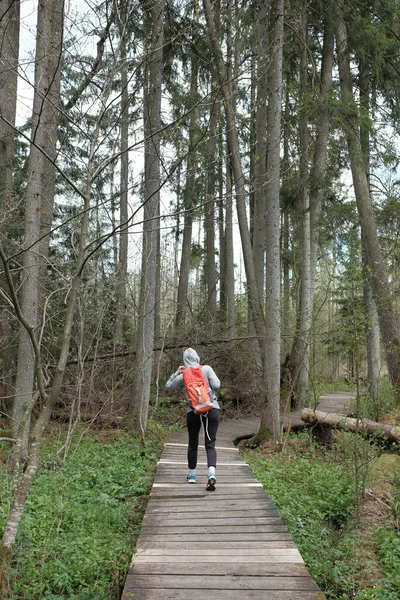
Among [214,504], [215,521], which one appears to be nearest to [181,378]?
[214,504]

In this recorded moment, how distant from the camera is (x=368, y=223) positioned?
1279cm

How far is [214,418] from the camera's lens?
6262 millimetres

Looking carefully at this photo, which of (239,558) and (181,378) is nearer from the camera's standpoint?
(239,558)

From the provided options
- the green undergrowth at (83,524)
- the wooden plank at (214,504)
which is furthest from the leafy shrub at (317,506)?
the green undergrowth at (83,524)

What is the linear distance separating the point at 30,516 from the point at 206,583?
94.1 inches

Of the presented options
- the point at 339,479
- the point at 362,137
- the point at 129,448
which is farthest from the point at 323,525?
the point at 362,137

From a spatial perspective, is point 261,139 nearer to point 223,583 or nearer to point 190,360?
point 190,360

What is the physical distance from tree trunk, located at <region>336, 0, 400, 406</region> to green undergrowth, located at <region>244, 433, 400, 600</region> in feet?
12.2

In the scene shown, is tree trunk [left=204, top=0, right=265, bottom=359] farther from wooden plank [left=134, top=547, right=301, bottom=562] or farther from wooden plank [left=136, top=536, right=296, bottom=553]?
wooden plank [left=134, top=547, right=301, bottom=562]

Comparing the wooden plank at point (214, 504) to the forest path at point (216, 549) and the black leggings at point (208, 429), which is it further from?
the black leggings at point (208, 429)

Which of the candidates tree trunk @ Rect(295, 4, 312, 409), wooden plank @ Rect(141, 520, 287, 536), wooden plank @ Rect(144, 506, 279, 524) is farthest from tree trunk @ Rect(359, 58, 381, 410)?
wooden plank @ Rect(141, 520, 287, 536)

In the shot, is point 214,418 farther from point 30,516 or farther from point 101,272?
point 101,272

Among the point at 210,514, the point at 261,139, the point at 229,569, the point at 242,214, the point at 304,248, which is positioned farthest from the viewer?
the point at 304,248

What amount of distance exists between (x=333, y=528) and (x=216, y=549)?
7.89 feet
